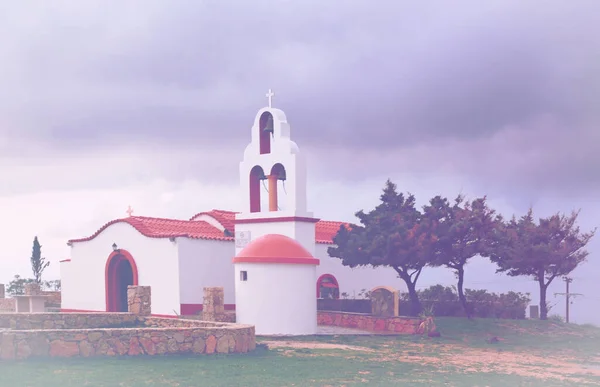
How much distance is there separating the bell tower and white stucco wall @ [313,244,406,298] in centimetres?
497

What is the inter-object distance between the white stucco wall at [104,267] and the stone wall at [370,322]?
5.73m

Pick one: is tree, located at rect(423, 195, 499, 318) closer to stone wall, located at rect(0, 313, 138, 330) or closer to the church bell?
the church bell

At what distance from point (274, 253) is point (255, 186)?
5.75m

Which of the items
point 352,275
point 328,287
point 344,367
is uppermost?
point 352,275

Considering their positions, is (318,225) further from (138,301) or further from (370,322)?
(138,301)

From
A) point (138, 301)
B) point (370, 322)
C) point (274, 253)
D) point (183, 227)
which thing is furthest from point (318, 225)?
point (138, 301)

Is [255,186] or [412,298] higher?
[255,186]

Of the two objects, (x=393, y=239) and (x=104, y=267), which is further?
(x=104, y=267)

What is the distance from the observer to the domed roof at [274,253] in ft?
80.0

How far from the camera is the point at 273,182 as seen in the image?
29.1 metres

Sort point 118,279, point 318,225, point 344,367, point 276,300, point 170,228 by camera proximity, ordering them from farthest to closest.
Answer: point 318,225 < point 118,279 < point 170,228 < point 276,300 < point 344,367

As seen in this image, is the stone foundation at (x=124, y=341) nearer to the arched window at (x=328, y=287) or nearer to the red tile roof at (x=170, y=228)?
the red tile roof at (x=170, y=228)

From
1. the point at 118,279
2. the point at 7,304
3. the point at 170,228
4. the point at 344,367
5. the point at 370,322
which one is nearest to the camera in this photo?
the point at 344,367

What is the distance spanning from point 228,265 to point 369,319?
6.95 m
